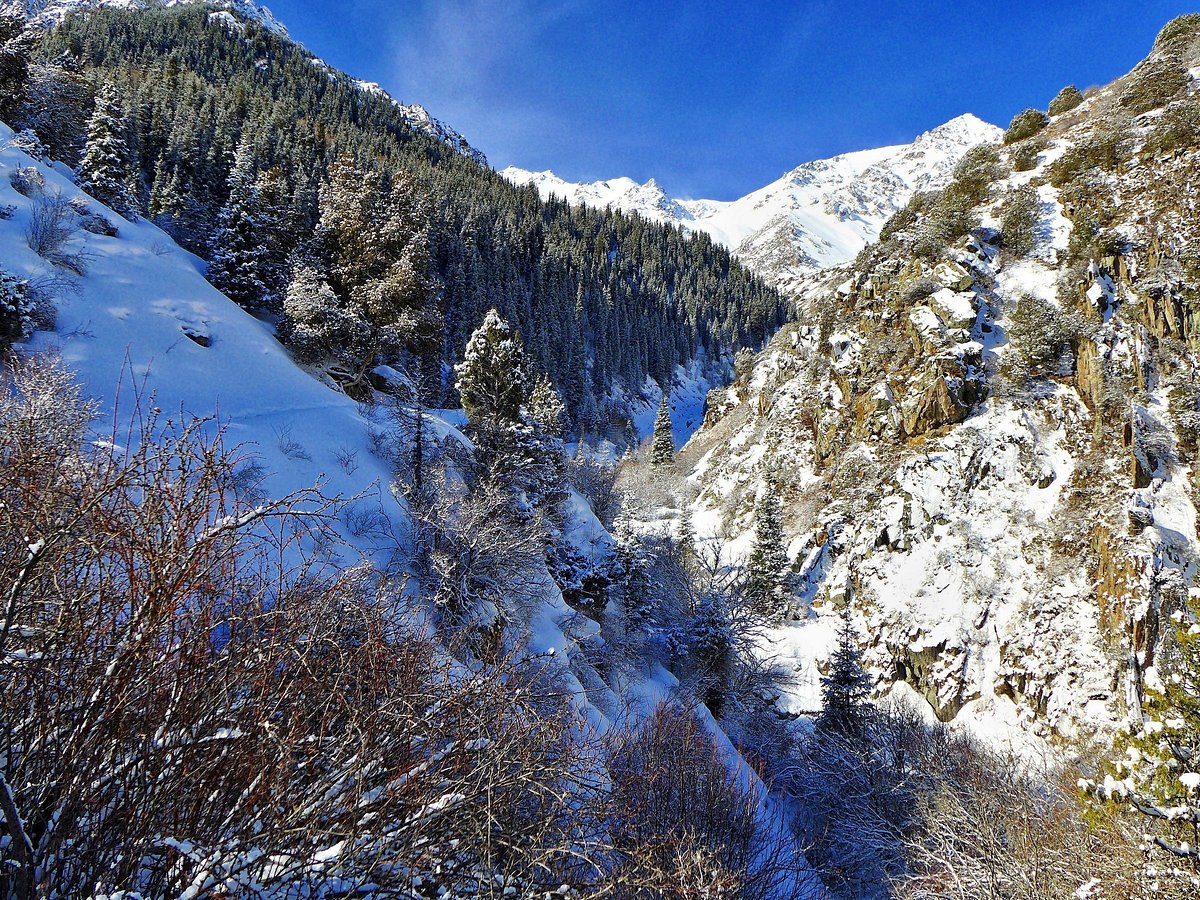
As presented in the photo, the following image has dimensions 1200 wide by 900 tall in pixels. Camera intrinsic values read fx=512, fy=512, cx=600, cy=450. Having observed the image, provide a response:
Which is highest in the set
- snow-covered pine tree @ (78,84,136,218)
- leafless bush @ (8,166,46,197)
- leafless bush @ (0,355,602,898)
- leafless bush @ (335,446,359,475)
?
snow-covered pine tree @ (78,84,136,218)

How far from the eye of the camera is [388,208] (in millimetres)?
25250

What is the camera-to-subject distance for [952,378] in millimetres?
24953

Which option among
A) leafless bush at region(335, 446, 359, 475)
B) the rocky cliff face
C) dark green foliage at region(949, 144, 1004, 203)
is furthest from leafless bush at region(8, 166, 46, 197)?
dark green foliage at region(949, 144, 1004, 203)

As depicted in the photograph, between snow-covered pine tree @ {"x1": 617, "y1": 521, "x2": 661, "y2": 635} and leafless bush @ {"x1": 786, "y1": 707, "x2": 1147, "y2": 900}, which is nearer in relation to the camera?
leafless bush @ {"x1": 786, "y1": 707, "x2": 1147, "y2": 900}

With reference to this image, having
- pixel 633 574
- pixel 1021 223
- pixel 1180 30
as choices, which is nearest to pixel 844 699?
pixel 633 574

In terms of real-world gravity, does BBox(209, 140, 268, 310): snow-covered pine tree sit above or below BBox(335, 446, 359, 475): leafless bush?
above

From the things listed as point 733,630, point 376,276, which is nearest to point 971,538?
point 733,630

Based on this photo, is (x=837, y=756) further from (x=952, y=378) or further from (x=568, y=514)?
(x=952, y=378)

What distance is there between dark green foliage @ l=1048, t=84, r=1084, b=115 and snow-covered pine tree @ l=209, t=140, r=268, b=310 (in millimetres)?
50495

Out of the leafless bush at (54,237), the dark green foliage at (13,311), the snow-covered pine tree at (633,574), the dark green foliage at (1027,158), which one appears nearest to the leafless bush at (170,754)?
the dark green foliage at (13,311)

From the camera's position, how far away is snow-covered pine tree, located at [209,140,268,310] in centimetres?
2431

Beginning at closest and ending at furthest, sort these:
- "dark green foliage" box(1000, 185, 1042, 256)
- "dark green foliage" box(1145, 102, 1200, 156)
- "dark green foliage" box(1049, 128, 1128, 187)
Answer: "dark green foliage" box(1145, 102, 1200, 156), "dark green foliage" box(1000, 185, 1042, 256), "dark green foliage" box(1049, 128, 1128, 187)

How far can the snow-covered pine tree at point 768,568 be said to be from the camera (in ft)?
88.2

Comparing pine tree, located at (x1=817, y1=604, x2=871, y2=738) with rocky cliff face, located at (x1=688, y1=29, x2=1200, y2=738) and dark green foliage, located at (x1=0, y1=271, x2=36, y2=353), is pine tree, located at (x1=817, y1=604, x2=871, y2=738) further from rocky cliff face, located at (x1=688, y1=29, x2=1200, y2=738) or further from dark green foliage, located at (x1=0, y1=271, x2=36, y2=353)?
dark green foliage, located at (x1=0, y1=271, x2=36, y2=353)
